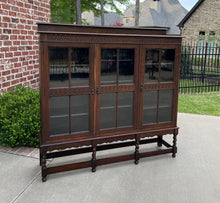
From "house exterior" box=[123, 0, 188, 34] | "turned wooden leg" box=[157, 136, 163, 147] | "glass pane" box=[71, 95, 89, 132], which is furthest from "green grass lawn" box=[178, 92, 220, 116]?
"house exterior" box=[123, 0, 188, 34]

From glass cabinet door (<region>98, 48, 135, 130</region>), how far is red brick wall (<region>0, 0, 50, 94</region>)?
240 centimetres

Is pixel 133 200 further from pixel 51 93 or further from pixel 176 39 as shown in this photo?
pixel 176 39

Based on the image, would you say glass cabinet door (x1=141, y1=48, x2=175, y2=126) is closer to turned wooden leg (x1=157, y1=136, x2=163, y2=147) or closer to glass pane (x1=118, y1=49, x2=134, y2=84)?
glass pane (x1=118, y1=49, x2=134, y2=84)

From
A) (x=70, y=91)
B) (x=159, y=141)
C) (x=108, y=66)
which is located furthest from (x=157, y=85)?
(x=70, y=91)

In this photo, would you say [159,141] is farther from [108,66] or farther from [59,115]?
[59,115]

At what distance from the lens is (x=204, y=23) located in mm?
21344

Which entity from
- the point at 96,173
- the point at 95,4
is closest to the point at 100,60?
the point at 96,173

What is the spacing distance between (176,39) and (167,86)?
764 millimetres

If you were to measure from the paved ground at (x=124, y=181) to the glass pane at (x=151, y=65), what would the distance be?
1438 mm

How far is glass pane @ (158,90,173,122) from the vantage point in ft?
13.3

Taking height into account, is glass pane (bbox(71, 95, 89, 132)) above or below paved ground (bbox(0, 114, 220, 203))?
above

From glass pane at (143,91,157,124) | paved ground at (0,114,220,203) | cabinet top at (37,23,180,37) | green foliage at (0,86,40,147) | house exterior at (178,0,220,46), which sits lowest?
paved ground at (0,114,220,203)

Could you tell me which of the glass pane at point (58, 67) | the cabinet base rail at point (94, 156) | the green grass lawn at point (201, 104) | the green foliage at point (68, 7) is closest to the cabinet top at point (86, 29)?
the glass pane at point (58, 67)

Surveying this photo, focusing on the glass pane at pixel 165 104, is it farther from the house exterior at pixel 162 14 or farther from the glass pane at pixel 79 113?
the house exterior at pixel 162 14
